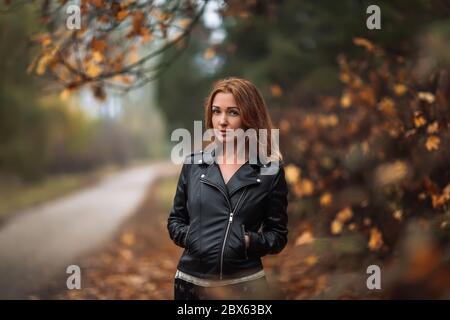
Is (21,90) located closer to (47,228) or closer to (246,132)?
(47,228)

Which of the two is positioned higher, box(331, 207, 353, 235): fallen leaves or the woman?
box(331, 207, 353, 235): fallen leaves

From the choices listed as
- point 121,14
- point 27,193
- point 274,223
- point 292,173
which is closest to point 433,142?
point 274,223

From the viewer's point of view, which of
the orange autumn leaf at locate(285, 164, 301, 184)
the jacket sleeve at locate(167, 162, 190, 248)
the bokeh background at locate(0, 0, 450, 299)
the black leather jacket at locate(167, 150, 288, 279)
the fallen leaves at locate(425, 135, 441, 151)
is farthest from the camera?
the orange autumn leaf at locate(285, 164, 301, 184)

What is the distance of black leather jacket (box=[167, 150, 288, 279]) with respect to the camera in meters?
2.74

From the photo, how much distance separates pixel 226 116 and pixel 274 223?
0.59m

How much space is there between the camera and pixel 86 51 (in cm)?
556

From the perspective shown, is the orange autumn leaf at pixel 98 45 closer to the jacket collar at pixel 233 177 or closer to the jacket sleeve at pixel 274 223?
the jacket collar at pixel 233 177

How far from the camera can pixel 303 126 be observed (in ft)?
31.9

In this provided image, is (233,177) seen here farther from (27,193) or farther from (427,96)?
(27,193)

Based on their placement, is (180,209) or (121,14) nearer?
(180,209)

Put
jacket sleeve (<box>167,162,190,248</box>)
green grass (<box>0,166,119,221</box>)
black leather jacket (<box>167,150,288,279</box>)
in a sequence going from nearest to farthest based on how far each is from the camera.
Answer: black leather jacket (<box>167,150,288,279</box>) → jacket sleeve (<box>167,162,190,248</box>) → green grass (<box>0,166,119,221</box>)

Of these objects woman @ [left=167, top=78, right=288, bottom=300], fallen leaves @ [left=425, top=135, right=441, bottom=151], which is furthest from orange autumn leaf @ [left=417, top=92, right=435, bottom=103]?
woman @ [left=167, top=78, right=288, bottom=300]

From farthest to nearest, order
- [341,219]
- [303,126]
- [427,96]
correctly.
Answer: [303,126]
[341,219]
[427,96]

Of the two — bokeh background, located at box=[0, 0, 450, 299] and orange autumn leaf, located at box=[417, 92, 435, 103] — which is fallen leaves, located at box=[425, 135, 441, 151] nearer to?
bokeh background, located at box=[0, 0, 450, 299]
